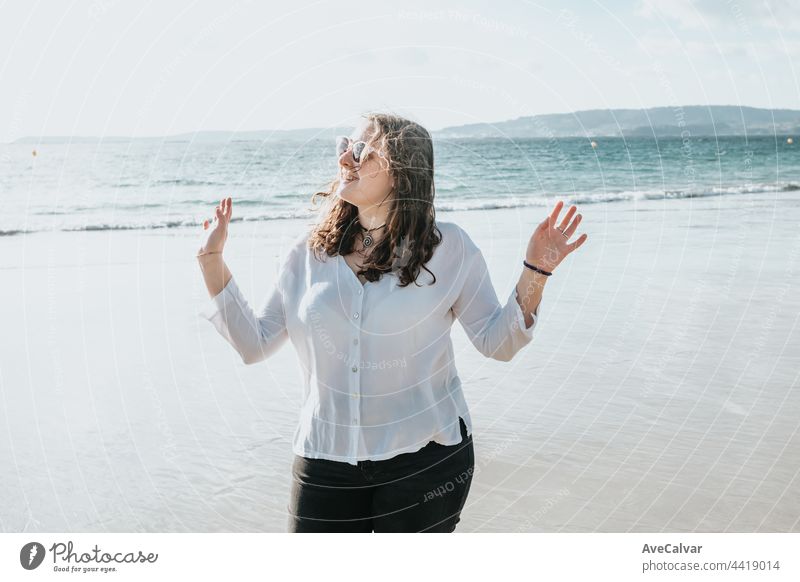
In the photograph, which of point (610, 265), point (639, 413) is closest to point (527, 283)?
point (639, 413)

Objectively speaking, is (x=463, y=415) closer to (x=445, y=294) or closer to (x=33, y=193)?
(x=445, y=294)

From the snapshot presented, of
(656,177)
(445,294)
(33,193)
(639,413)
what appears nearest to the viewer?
(445,294)

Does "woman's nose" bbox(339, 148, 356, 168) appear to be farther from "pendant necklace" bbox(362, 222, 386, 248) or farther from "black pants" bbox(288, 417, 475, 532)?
"black pants" bbox(288, 417, 475, 532)

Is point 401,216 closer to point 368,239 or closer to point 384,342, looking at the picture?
point 368,239

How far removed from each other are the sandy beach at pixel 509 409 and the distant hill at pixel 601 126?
5.09 metres

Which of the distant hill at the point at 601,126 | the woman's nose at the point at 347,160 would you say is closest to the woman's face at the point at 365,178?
the woman's nose at the point at 347,160

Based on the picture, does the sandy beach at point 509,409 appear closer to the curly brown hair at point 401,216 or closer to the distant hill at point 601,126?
the curly brown hair at point 401,216

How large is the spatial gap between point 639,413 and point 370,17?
251 cm

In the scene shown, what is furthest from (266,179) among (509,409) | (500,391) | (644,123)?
(644,123)

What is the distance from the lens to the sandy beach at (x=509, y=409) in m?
3.52

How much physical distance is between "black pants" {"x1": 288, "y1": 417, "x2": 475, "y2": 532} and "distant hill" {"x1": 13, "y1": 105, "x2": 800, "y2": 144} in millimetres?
9026

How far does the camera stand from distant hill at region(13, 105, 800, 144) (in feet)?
51.3

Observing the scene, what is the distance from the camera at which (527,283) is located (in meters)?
2.21
